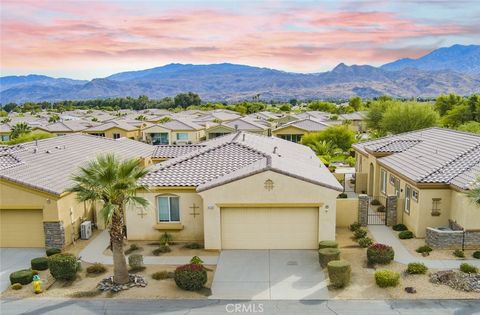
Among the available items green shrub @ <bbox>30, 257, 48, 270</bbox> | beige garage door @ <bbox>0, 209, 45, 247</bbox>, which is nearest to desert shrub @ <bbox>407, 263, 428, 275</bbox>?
green shrub @ <bbox>30, 257, 48, 270</bbox>

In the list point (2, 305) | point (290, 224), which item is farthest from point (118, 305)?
point (290, 224)

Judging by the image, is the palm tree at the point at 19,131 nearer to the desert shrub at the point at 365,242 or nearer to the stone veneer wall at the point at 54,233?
the stone veneer wall at the point at 54,233

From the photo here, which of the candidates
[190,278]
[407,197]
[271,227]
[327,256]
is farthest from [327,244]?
[407,197]

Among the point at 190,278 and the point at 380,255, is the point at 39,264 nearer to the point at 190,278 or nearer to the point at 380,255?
the point at 190,278

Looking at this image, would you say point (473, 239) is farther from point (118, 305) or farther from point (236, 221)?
point (118, 305)

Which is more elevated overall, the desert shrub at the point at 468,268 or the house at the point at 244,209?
the house at the point at 244,209

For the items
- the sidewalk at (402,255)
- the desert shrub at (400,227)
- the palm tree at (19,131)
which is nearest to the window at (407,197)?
the desert shrub at (400,227)
